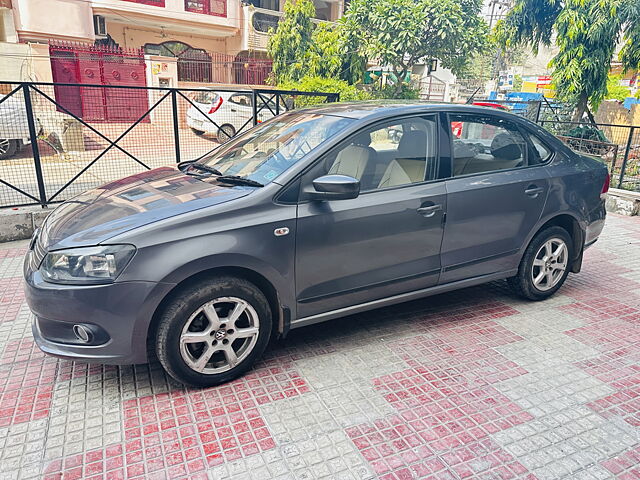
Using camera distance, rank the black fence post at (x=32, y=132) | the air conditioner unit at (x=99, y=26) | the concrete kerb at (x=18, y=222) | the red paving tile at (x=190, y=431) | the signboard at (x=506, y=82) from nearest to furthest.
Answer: the red paving tile at (x=190, y=431), the black fence post at (x=32, y=132), the concrete kerb at (x=18, y=222), the air conditioner unit at (x=99, y=26), the signboard at (x=506, y=82)

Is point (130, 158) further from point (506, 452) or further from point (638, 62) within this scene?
point (638, 62)

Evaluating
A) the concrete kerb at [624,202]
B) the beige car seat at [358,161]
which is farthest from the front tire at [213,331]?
the concrete kerb at [624,202]

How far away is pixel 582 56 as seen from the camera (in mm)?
11734

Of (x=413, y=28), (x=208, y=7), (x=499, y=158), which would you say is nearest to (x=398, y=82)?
(x=413, y=28)

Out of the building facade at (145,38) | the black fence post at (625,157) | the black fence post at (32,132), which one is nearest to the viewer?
the black fence post at (32,132)

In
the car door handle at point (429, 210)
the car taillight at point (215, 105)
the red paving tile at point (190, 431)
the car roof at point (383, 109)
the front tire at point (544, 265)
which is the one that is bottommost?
the red paving tile at point (190, 431)

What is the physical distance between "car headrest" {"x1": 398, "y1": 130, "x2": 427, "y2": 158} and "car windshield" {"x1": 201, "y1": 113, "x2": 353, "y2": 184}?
0.49 meters

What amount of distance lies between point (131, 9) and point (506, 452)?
21.9 metres

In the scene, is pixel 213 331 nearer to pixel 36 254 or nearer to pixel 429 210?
pixel 36 254

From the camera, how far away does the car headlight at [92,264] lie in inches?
107

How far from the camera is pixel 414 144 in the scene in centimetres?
371

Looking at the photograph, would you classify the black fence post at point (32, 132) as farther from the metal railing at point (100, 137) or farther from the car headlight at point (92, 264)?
the car headlight at point (92, 264)

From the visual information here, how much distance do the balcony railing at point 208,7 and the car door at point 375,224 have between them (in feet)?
68.6

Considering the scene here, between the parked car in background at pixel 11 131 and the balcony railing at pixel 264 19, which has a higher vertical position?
the balcony railing at pixel 264 19
